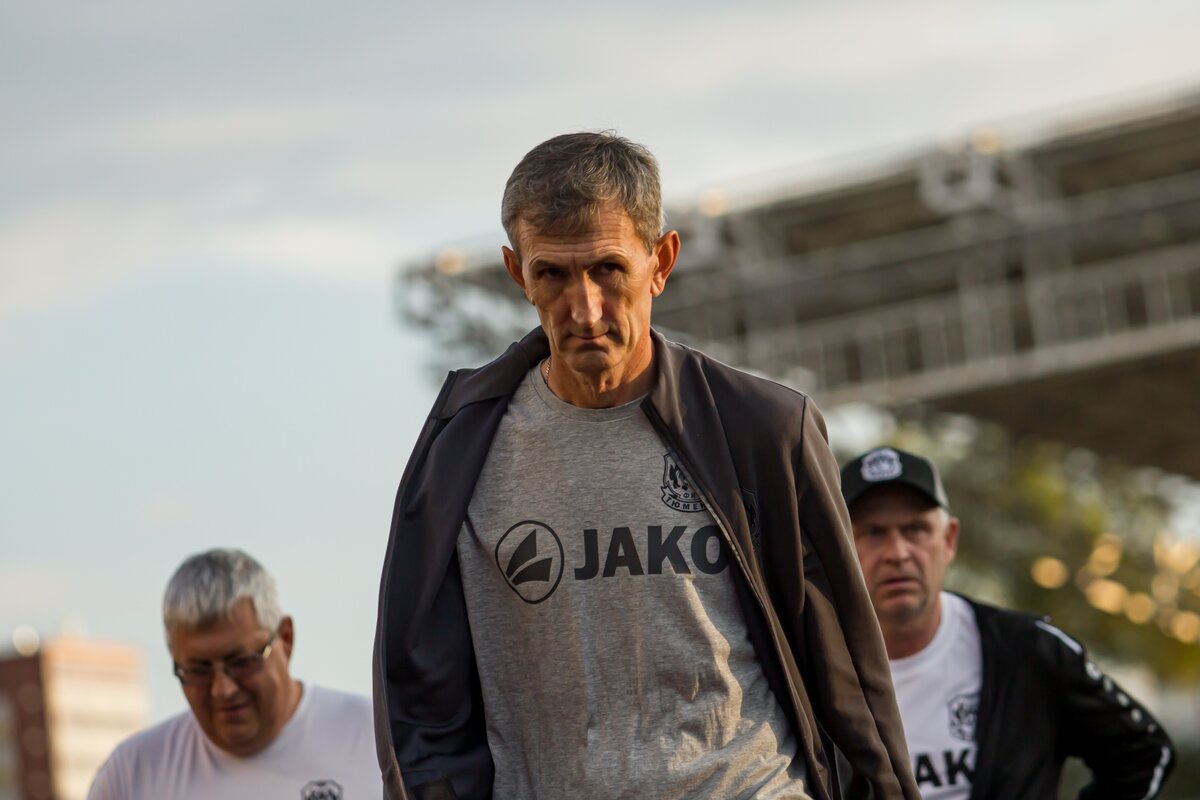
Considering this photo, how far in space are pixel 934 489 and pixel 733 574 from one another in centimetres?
298

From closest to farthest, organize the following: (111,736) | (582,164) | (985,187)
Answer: (582,164)
(985,187)
(111,736)

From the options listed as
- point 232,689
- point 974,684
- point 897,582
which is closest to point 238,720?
point 232,689

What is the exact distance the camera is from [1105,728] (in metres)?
6.38

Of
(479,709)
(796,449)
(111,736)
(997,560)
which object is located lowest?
(111,736)

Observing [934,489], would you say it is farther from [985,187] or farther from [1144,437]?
[1144,437]

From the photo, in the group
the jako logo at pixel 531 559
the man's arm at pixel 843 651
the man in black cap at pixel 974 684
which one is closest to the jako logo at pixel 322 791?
the man in black cap at pixel 974 684

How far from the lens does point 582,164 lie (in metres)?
3.73

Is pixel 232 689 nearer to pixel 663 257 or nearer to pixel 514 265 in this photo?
pixel 514 265

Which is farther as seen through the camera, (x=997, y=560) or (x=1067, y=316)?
(x=997, y=560)

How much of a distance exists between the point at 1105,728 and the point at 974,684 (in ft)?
1.33

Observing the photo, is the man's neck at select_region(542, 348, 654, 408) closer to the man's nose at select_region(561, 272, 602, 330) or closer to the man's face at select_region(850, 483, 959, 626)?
the man's nose at select_region(561, 272, 602, 330)

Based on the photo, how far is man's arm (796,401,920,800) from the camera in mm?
3799

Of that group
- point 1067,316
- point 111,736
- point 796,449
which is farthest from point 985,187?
point 111,736

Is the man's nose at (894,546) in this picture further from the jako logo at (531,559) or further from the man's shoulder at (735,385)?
the jako logo at (531,559)
